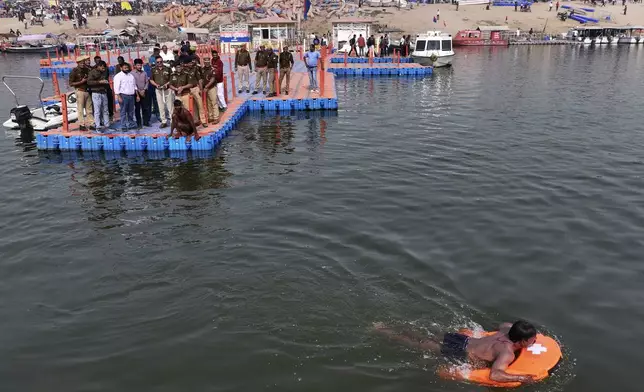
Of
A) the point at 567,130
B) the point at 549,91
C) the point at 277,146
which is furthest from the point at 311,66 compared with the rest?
the point at 549,91

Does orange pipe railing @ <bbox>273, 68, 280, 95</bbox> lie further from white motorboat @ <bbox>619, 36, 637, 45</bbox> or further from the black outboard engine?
white motorboat @ <bbox>619, 36, 637, 45</bbox>

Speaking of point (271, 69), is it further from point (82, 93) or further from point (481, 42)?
point (481, 42)

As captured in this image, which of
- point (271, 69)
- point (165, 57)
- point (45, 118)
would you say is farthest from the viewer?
point (165, 57)

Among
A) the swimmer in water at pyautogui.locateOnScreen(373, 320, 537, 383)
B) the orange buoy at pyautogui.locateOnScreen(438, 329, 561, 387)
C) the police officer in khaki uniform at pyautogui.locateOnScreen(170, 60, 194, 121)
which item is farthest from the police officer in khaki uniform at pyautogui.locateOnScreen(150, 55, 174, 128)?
the orange buoy at pyautogui.locateOnScreen(438, 329, 561, 387)

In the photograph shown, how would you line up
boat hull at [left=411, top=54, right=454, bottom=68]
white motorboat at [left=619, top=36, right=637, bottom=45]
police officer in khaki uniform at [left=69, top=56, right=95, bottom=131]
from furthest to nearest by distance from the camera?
white motorboat at [left=619, top=36, right=637, bottom=45] < boat hull at [left=411, top=54, right=454, bottom=68] < police officer in khaki uniform at [left=69, top=56, right=95, bottom=131]

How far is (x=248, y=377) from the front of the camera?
22.6 feet

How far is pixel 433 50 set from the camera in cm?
3697

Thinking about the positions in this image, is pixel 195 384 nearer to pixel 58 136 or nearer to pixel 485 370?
pixel 485 370

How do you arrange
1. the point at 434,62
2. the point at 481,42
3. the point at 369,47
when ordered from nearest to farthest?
the point at 434,62
the point at 369,47
the point at 481,42

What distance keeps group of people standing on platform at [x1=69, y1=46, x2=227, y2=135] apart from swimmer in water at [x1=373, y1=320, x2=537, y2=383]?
33.7 feet

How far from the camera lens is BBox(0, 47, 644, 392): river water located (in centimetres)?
712

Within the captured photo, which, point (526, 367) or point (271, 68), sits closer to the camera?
point (526, 367)

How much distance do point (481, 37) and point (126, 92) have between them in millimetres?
57848

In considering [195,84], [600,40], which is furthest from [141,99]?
[600,40]
